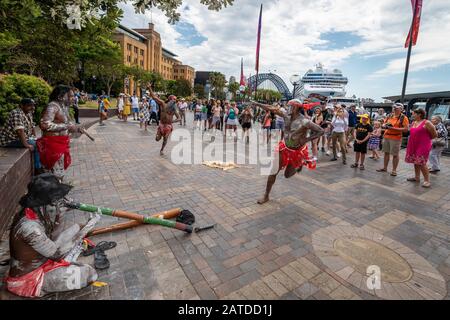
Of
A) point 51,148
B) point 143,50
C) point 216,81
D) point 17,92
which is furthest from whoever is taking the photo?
point 143,50

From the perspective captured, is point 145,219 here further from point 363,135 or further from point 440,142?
point 440,142

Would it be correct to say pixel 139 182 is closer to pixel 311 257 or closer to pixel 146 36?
pixel 311 257

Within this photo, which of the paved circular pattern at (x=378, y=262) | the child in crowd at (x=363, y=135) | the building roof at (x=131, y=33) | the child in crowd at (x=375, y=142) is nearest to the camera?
the paved circular pattern at (x=378, y=262)

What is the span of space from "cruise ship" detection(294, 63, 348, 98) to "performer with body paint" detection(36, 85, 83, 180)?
61799 mm

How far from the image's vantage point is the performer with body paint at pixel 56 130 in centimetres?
419

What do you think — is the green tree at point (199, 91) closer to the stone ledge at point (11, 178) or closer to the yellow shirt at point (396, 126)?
the yellow shirt at point (396, 126)

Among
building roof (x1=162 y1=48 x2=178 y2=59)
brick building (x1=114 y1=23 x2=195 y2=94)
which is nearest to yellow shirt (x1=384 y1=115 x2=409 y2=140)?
brick building (x1=114 y1=23 x2=195 y2=94)

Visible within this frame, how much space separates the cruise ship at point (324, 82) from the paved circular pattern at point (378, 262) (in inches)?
2416

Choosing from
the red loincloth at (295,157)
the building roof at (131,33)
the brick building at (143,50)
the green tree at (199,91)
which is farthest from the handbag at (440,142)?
the green tree at (199,91)

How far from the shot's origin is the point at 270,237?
11.8 ft

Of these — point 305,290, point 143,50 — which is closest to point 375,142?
point 305,290

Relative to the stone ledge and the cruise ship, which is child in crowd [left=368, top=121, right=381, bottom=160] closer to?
the stone ledge

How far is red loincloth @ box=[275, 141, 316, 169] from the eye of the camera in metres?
4.73

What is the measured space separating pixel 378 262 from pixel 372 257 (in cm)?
11
